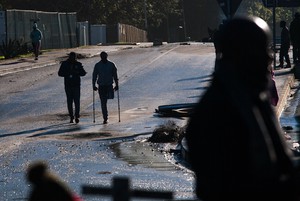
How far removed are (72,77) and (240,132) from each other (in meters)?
19.3

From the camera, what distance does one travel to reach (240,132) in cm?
457

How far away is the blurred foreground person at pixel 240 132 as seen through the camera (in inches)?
179

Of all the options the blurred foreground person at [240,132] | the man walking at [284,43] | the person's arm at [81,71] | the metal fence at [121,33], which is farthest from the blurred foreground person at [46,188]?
Result: the metal fence at [121,33]

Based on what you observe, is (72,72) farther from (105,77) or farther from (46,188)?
(46,188)

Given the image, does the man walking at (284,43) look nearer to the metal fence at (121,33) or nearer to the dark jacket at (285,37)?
the dark jacket at (285,37)

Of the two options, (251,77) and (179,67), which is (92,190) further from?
(179,67)

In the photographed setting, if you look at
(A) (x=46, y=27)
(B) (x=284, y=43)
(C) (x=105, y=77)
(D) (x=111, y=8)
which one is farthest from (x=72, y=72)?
(D) (x=111, y=8)

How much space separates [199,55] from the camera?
1889 inches

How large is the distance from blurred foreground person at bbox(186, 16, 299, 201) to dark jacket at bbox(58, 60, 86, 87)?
18.8 metres

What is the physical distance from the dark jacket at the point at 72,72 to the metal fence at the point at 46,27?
94.9ft

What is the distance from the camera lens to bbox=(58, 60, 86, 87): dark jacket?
77.3 ft

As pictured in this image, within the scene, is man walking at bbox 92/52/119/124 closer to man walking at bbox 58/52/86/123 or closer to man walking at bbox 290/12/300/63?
man walking at bbox 58/52/86/123

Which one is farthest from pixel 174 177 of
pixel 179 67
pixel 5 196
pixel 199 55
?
pixel 199 55

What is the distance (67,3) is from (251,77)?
80.3 m
